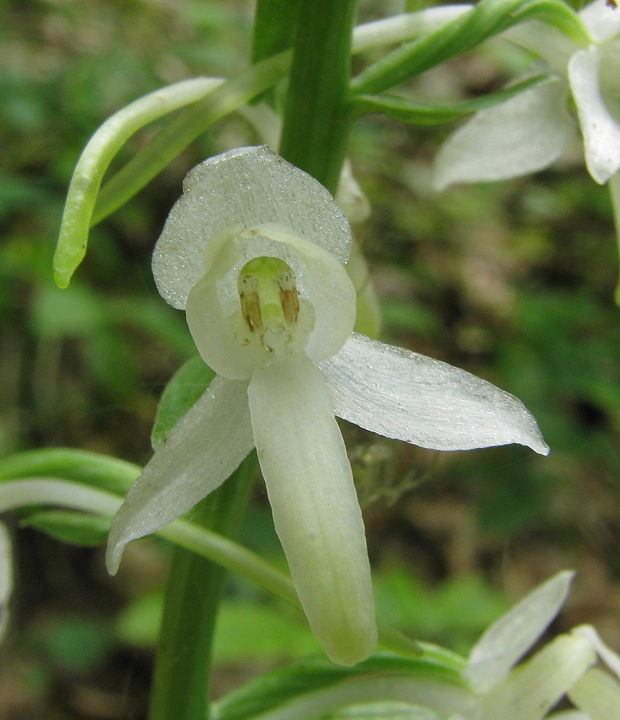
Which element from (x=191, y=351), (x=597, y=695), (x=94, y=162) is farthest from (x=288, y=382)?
(x=191, y=351)

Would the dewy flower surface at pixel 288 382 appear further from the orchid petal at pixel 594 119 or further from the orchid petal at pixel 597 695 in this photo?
the orchid petal at pixel 597 695

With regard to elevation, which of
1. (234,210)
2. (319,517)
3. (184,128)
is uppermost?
(184,128)

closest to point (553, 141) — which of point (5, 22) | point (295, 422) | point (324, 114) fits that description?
point (324, 114)

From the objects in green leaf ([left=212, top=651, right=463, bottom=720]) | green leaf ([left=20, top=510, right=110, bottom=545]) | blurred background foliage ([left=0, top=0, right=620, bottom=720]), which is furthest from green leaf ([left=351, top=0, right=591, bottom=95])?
blurred background foliage ([left=0, top=0, right=620, bottom=720])

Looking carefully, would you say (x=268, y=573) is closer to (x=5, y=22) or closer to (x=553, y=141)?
(x=553, y=141)

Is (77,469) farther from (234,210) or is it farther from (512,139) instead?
(512,139)

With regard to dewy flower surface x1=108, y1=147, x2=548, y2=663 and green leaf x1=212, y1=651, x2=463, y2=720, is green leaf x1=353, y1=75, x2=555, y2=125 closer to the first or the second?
dewy flower surface x1=108, y1=147, x2=548, y2=663
